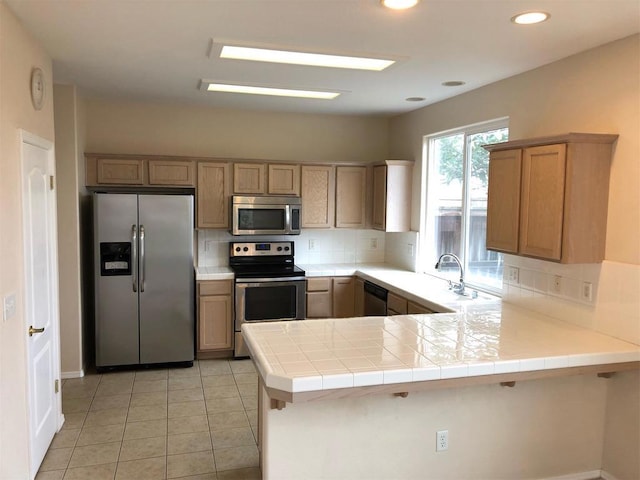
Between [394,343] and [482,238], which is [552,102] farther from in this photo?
[394,343]

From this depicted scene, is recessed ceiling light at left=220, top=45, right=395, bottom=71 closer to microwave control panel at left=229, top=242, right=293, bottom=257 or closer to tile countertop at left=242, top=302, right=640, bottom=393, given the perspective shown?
tile countertop at left=242, top=302, right=640, bottom=393

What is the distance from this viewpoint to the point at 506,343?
106 inches

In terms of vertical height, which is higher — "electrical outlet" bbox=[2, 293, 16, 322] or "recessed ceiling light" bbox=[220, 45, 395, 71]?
"recessed ceiling light" bbox=[220, 45, 395, 71]

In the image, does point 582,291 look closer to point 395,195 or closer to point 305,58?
point 305,58

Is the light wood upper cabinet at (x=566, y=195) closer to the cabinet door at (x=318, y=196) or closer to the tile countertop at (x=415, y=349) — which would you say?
the tile countertop at (x=415, y=349)

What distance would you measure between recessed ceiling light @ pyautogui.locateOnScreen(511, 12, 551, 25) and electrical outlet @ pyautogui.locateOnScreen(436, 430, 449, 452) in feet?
7.03

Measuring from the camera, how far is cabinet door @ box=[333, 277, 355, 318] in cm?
539

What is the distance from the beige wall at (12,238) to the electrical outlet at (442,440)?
2.16 metres

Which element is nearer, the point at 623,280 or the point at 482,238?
the point at 623,280

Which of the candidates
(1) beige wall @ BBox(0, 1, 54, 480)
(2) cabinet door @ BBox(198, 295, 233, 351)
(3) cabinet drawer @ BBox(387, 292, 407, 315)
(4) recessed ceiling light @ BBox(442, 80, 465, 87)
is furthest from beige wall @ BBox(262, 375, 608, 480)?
(2) cabinet door @ BBox(198, 295, 233, 351)

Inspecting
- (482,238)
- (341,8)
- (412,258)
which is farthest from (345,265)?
(341,8)

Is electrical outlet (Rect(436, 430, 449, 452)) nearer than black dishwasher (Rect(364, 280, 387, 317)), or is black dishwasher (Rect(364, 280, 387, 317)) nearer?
electrical outlet (Rect(436, 430, 449, 452))

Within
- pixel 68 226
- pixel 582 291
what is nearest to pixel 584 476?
pixel 582 291

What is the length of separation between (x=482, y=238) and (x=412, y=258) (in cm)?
116
